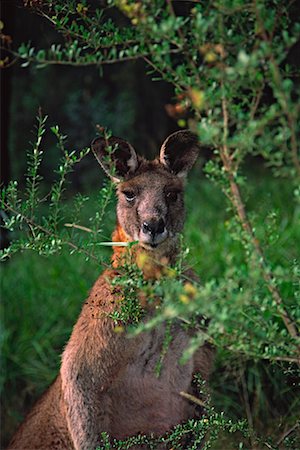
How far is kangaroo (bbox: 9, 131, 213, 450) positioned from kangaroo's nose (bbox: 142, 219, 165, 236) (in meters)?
0.07

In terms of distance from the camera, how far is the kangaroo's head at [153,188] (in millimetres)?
4094

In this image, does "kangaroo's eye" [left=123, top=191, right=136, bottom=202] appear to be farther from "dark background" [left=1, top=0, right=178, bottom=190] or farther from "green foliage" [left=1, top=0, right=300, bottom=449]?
"dark background" [left=1, top=0, right=178, bottom=190]

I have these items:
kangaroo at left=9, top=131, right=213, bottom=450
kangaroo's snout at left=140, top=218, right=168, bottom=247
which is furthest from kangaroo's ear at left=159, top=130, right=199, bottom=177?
kangaroo's snout at left=140, top=218, right=168, bottom=247

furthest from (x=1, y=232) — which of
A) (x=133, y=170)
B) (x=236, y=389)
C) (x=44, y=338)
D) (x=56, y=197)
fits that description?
(x=56, y=197)

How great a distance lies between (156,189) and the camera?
169 inches

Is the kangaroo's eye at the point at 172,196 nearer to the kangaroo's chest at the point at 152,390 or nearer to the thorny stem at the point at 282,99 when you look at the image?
the kangaroo's chest at the point at 152,390

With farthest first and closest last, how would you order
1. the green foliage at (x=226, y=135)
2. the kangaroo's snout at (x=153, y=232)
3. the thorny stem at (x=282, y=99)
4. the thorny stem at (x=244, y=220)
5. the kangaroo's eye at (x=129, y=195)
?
the kangaroo's eye at (x=129, y=195), the kangaroo's snout at (x=153, y=232), the thorny stem at (x=244, y=220), the green foliage at (x=226, y=135), the thorny stem at (x=282, y=99)

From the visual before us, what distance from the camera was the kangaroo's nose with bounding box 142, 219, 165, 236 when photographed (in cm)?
402

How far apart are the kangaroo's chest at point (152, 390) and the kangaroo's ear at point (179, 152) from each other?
33.5 inches

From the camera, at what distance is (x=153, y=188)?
4293mm

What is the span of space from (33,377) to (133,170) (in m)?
2.43

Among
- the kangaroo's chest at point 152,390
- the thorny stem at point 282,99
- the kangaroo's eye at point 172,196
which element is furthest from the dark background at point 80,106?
the thorny stem at point 282,99

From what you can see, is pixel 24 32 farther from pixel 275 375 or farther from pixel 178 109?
pixel 178 109

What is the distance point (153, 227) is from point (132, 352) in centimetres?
70
